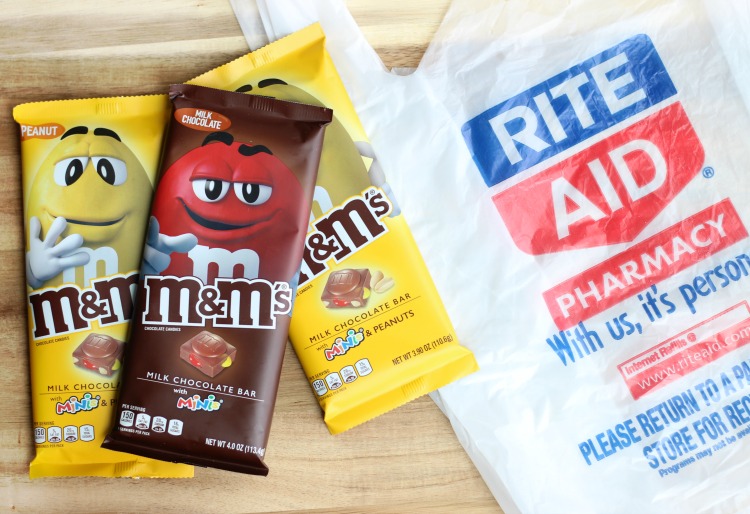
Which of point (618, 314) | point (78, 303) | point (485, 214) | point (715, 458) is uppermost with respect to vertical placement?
point (78, 303)

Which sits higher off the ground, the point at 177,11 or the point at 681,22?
the point at 177,11

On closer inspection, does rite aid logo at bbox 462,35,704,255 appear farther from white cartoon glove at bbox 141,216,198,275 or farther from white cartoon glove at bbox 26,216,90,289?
white cartoon glove at bbox 26,216,90,289

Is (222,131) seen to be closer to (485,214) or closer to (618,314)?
(485,214)

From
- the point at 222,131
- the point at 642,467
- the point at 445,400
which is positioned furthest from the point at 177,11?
the point at 642,467

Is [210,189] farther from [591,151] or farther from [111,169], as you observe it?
[591,151]

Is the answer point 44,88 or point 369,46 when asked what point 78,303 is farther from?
point 369,46

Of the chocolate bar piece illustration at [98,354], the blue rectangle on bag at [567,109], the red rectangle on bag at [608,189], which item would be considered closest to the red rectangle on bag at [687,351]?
the red rectangle on bag at [608,189]
